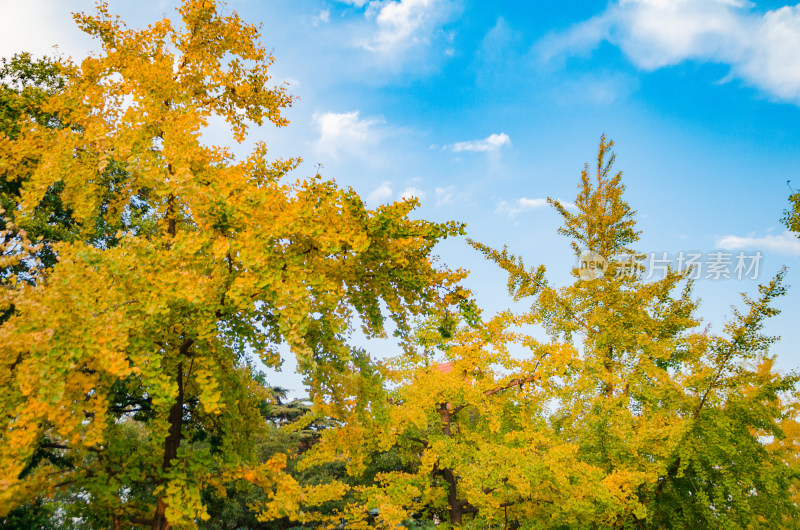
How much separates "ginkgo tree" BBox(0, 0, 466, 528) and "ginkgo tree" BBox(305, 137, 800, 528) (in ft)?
9.53

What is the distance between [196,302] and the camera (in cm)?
450

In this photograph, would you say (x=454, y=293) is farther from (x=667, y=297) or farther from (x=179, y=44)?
(x=667, y=297)

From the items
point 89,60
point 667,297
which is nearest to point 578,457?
point 667,297

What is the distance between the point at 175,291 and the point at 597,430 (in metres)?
8.99

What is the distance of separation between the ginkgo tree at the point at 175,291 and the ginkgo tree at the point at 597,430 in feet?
9.53

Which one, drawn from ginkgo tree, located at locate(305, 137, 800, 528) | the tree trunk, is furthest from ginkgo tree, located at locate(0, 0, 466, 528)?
ginkgo tree, located at locate(305, 137, 800, 528)

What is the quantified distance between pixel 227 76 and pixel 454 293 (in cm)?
519

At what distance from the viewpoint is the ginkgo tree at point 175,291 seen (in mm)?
4480

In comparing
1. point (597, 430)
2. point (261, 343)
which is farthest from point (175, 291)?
point (597, 430)

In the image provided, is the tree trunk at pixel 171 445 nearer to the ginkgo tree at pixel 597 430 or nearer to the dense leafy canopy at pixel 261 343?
the dense leafy canopy at pixel 261 343

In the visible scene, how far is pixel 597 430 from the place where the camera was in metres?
9.78

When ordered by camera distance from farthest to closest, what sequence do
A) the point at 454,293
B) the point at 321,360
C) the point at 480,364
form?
the point at 480,364 → the point at 454,293 → the point at 321,360

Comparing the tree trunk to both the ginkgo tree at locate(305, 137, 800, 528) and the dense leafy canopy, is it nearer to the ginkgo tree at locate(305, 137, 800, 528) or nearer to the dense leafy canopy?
the dense leafy canopy

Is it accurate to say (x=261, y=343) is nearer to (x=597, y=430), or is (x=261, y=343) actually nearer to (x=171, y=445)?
(x=171, y=445)
